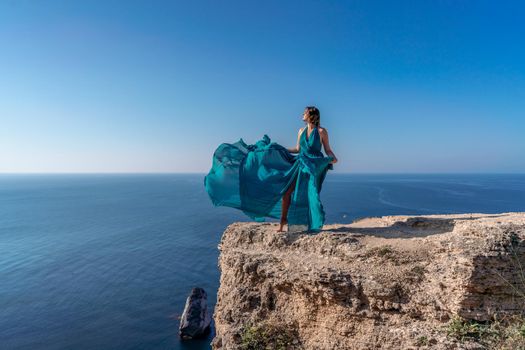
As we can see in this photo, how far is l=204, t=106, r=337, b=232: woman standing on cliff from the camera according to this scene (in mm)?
8562

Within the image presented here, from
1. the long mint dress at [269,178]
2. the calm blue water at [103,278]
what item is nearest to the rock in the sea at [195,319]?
the calm blue water at [103,278]

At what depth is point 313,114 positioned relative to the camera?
845 cm

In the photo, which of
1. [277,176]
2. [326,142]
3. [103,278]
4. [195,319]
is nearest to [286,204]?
[277,176]

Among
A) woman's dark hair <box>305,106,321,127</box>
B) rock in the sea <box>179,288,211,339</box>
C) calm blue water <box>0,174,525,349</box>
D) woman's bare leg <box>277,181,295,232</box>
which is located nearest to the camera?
woman's dark hair <box>305,106,321,127</box>

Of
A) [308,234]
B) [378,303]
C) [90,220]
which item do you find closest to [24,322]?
[308,234]

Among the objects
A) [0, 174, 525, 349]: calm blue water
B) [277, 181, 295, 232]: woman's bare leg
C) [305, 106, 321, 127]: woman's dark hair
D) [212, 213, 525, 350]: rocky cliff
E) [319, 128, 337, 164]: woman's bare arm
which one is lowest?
[0, 174, 525, 349]: calm blue water

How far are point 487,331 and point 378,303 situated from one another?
6.49 ft

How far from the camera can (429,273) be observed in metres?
6.46

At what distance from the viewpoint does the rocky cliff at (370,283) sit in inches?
224

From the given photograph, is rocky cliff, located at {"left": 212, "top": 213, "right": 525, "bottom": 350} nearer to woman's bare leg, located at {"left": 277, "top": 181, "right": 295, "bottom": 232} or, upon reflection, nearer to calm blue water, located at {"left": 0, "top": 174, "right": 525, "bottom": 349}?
woman's bare leg, located at {"left": 277, "top": 181, "right": 295, "bottom": 232}

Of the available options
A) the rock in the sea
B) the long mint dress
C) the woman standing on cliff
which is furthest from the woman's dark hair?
the rock in the sea

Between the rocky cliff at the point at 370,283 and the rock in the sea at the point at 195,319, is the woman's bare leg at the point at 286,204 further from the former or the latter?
the rock in the sea at the point at 195,319

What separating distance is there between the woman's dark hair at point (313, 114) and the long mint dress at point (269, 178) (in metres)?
0.26

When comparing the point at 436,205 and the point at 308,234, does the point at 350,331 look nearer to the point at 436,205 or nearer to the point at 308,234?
the point at 308,234
